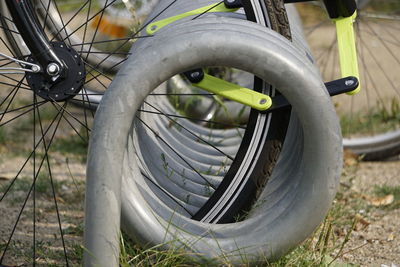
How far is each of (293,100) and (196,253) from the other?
56cm

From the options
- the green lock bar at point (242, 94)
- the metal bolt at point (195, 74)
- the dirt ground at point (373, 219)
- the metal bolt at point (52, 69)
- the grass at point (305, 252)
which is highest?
the metal bolt at point (52, 69)

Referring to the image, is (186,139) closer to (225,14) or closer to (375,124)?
(225,14)

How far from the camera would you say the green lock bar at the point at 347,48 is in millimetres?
2832

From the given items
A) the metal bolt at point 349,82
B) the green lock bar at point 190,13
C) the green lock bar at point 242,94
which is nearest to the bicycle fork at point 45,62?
the green lock bar at point 190,13

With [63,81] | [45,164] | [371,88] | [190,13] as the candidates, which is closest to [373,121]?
[371,88]

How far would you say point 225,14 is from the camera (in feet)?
9.32

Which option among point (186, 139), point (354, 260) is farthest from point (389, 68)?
point (354, 260)

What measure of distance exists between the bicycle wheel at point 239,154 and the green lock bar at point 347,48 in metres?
0.25

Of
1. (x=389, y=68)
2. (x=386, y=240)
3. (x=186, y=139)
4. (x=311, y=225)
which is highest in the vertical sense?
(x=311, y=225)

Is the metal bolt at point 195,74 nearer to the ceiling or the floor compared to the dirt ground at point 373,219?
nearer to the ceiling

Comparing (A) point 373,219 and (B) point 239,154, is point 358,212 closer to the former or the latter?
(A) point 373,219

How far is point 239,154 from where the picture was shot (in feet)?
9.20

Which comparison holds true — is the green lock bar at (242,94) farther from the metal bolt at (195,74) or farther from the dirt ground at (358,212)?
the dirt ground at (358,212)

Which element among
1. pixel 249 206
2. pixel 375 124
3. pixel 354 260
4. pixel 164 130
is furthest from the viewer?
pixel 375 124
